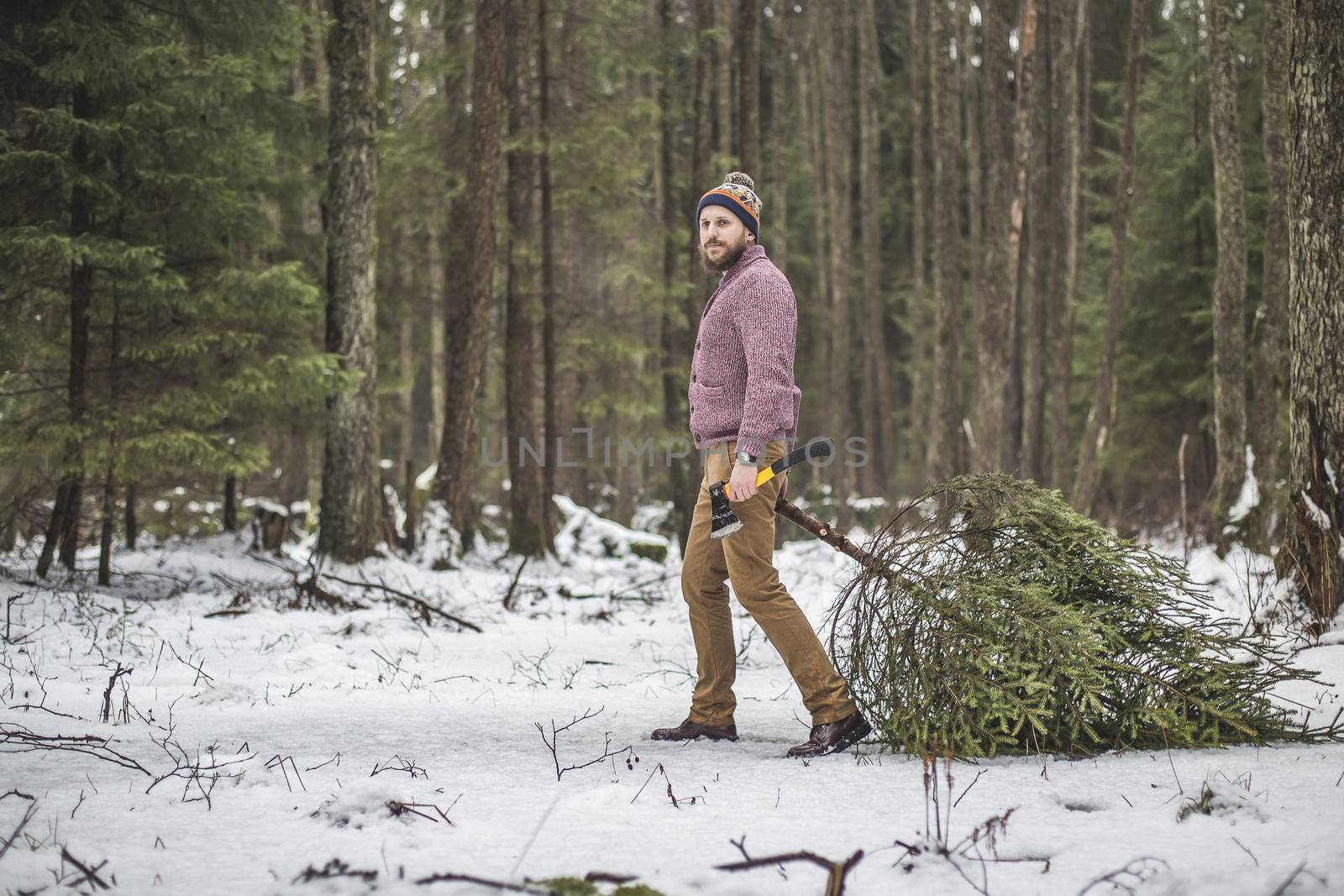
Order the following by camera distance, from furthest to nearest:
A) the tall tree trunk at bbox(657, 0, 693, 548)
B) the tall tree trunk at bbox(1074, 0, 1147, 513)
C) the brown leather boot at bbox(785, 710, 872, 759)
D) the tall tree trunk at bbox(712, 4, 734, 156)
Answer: the tall tree trunk at bbox(712, 4, 734, 156) → the tall tree trunk at bbox(1074, 0, 1147, 513) → the tall tree trunk at bbox(657, 0, 693, 548) → the brown leather boot at bbox(785, 710, 872, 759)

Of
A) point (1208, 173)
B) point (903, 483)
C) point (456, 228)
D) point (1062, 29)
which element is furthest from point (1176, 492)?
point (903, 483)

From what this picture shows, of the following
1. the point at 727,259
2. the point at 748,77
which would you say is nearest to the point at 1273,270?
the point at 748,77

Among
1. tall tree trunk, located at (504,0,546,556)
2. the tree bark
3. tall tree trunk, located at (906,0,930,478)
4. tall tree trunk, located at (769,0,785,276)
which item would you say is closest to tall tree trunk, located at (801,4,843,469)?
the tree bark

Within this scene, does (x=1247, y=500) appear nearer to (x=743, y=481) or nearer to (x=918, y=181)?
(x=743, y=481)

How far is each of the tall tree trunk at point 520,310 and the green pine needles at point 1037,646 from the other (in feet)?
30.7

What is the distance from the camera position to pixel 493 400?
2817cm

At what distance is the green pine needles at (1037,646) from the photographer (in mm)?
3631

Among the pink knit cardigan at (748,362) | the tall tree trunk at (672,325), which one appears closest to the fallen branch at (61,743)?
the pink knit cardigan at (748,362)

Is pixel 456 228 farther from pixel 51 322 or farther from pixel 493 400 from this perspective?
pixel 493 400

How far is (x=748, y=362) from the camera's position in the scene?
4.18m

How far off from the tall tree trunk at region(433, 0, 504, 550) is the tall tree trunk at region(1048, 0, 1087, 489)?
1061 cm

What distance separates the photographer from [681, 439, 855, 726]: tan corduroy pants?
410 centimetres

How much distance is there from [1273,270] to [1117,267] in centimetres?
604

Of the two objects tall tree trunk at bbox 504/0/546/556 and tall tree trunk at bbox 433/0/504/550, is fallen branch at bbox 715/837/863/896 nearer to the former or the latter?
tall tree trunk at bbox 433/0/504/550
